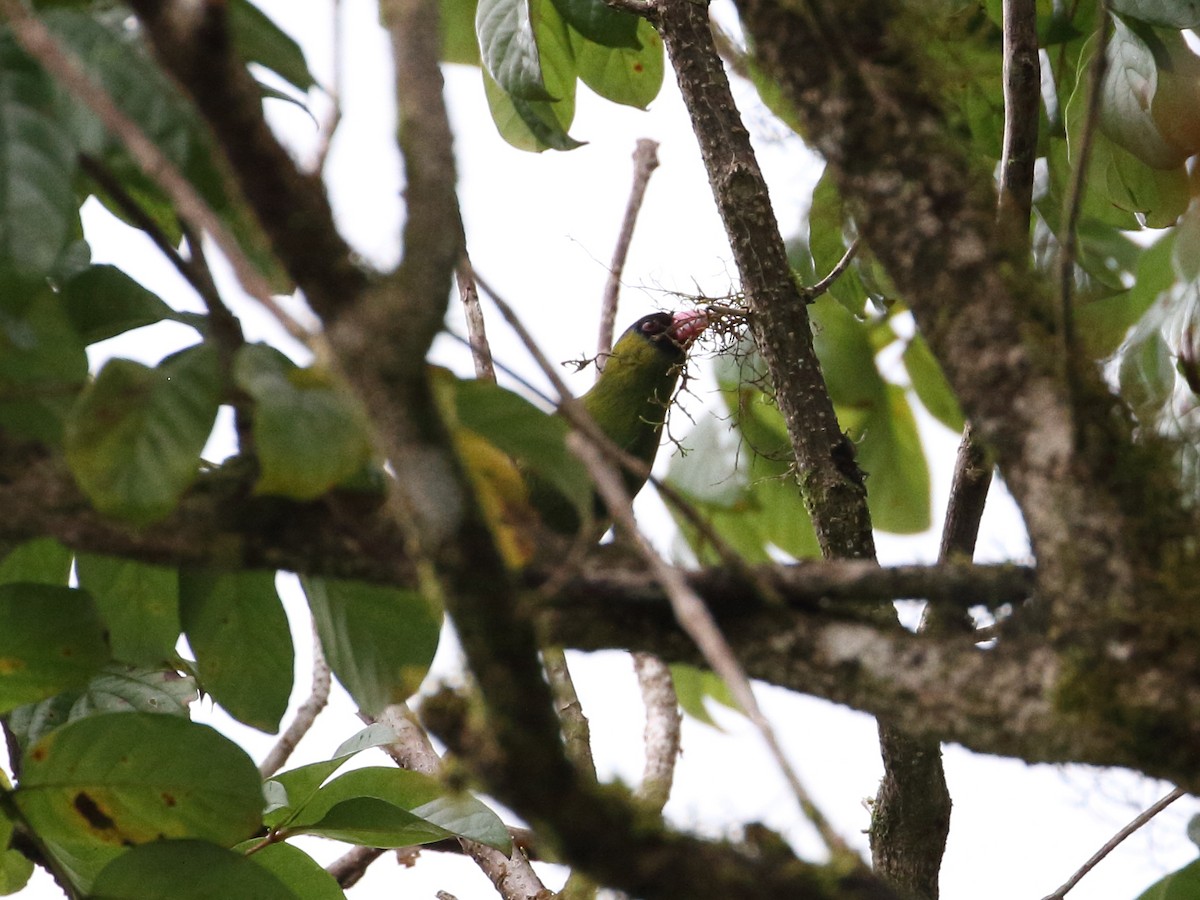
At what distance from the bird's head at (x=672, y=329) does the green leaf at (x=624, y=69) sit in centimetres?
34

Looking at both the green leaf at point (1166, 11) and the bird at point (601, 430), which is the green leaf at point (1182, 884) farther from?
the green leaf at point (1166, 11)

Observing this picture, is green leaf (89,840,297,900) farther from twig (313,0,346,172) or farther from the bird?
twig (313,0,346,172)

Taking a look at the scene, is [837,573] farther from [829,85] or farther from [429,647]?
[429,647]

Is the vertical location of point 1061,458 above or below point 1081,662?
above

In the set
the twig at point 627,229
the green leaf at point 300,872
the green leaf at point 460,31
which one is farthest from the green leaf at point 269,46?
the twig at point 627,229

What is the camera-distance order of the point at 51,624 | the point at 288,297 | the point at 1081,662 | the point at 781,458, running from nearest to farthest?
the point at 1081,662 < the point at 288,297 < the point at 51,624 < the point at 781,458

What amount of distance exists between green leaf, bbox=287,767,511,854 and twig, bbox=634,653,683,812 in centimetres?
77

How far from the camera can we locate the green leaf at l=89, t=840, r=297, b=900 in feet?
2.99

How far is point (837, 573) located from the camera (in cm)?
66

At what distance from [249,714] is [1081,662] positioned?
698 millimetres

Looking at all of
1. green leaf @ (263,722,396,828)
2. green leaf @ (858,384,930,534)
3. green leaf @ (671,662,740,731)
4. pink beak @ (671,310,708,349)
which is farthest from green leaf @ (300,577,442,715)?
green leaf @ (671,662,740,731)

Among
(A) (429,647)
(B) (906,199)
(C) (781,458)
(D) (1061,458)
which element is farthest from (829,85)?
(C) (781,458)

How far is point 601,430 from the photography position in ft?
5.64

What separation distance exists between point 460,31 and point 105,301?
104 cm
